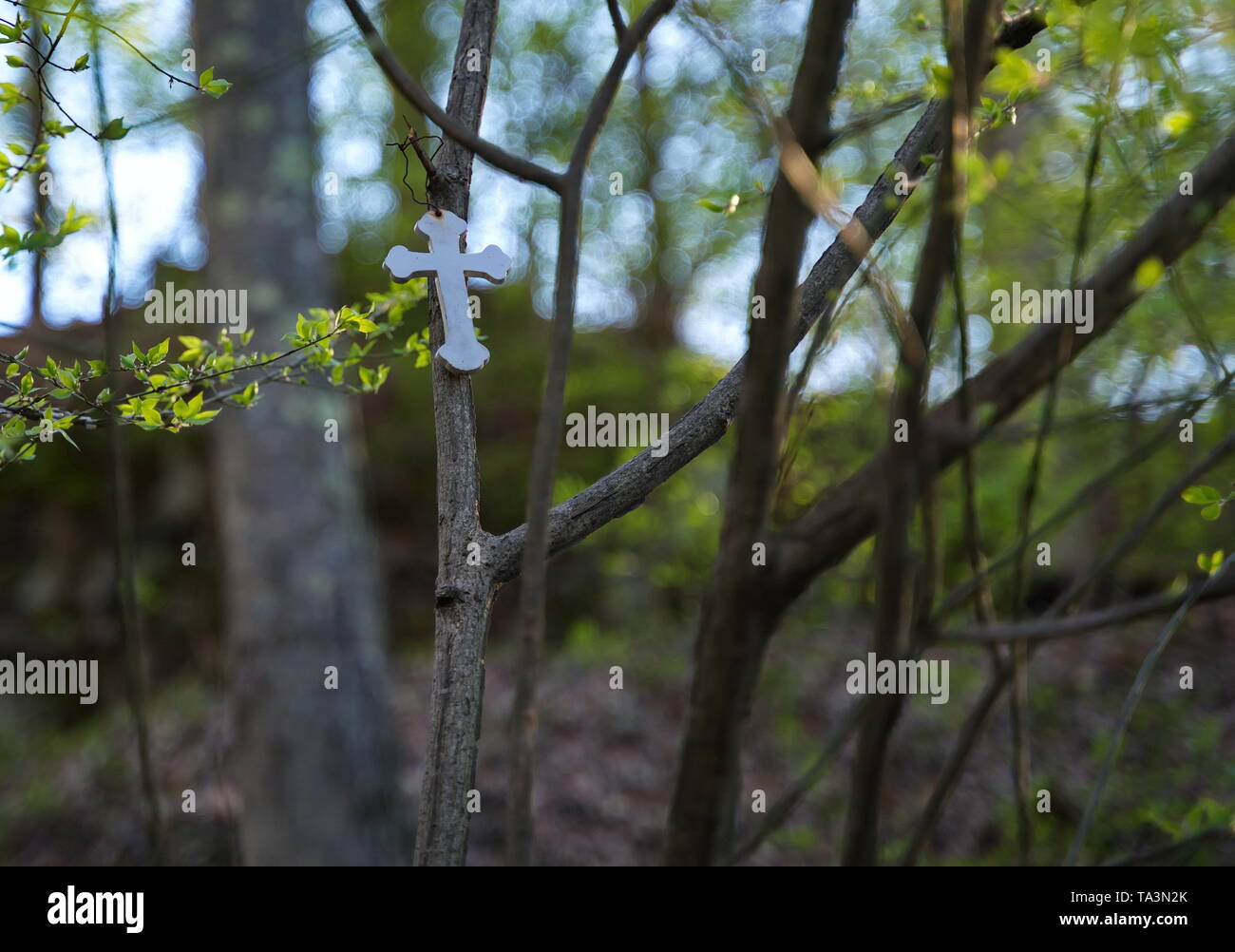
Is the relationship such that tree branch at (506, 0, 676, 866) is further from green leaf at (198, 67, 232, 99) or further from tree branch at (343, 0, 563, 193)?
Answer: green leaf at (198, 67, 232, 99)

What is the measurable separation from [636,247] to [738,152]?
1.39 metres

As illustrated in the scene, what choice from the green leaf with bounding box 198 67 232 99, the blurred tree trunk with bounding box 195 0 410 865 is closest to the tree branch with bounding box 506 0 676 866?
the green leaf with bounding box 198 67 232 99

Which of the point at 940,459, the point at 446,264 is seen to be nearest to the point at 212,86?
the point at 446,264

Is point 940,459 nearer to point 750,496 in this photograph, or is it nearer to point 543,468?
point 750,496

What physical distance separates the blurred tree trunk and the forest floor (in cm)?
76

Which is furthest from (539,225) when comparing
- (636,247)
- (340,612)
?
(340,612)

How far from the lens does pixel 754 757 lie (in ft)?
16.6

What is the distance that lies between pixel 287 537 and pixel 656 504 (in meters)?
2.48

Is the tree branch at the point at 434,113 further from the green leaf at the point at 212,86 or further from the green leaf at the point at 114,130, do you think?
the green leaf at the point at 114,130

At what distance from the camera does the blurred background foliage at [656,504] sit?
4.19 meters
